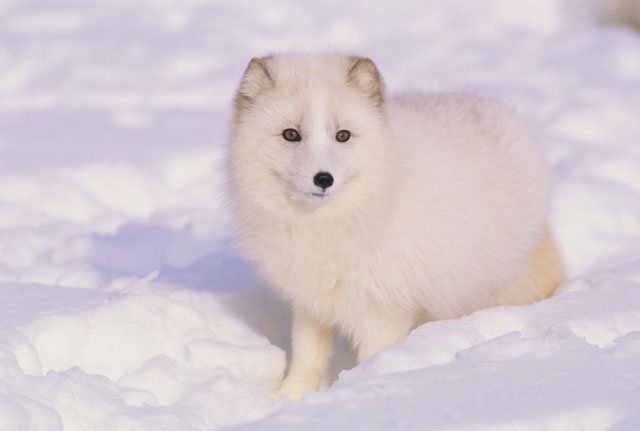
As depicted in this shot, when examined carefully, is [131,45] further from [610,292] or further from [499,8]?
[610,292]

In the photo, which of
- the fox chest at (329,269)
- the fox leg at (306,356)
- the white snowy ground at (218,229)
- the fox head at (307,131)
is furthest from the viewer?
the fox leg at (306,356)

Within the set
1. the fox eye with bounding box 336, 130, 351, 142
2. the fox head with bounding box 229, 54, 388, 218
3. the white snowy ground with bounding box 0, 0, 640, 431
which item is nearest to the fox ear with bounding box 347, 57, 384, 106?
the fox head with bounding box 229, 54, 388, 218

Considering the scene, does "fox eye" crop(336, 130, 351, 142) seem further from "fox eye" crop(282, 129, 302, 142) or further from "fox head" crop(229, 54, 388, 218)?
"fox eye" crop(282, 129, 302, 142)

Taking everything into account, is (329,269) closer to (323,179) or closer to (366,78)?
(323,179)

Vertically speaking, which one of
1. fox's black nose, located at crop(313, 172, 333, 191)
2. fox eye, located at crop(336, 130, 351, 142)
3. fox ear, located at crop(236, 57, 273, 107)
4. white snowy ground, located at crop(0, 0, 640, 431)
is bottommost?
white snowy ground, located at crop(0, 0, 640, 431)

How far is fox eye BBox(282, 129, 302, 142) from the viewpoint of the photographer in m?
3.29

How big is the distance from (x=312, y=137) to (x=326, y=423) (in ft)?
3.06

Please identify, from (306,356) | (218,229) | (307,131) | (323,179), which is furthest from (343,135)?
(218,229)

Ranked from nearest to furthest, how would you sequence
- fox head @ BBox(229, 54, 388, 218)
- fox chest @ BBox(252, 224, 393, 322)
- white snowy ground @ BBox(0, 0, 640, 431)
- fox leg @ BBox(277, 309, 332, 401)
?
white snowy ground @ BBox(0, 0, 640, 431)
fox head @ BBox(229, 54, 388, 218)
fox chest @ BBox(252, 224, 393, 322)
fox leg @ BBox(277, 309, 332, 401)

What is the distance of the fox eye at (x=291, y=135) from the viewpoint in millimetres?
3295

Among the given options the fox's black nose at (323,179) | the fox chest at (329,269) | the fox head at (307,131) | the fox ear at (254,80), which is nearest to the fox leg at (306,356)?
the fox chest at (329,269)

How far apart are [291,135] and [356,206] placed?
29 centimetres

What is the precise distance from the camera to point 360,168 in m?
3.31

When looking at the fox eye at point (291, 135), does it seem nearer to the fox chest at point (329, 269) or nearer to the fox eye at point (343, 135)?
the fox eye at point (343, 135)
